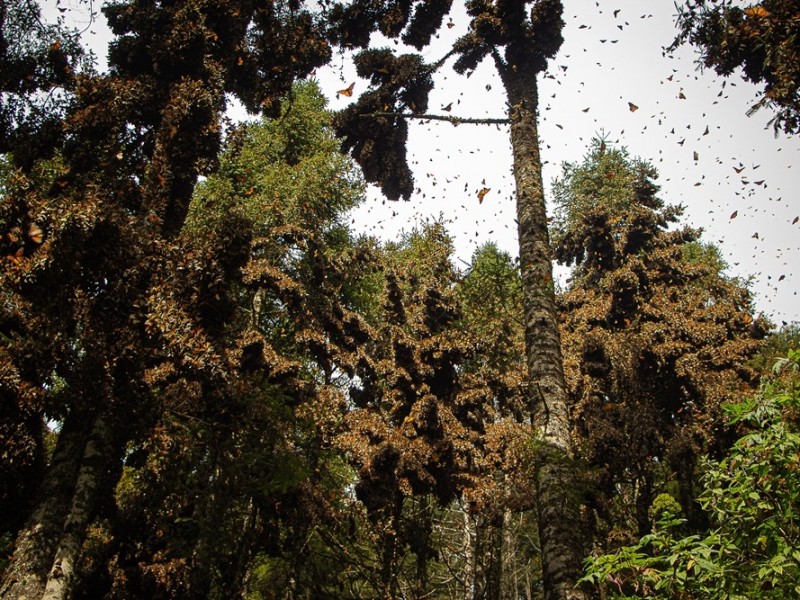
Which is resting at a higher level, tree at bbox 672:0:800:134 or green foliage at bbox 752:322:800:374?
green foliage at bbox 752:322:800:374

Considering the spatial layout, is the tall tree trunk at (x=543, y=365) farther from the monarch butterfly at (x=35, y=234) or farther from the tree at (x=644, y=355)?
the tree at (x=644, y=355)

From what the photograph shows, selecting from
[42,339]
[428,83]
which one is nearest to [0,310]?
[42,339]

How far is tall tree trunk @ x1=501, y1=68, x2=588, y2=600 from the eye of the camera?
4688 millimetres

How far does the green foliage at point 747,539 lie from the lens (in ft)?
12.0

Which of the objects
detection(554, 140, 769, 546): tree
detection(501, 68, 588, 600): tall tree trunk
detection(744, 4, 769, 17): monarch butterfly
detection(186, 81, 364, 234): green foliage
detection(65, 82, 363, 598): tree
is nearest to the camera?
detection(501, 68, 588, 600): tall tree trunk

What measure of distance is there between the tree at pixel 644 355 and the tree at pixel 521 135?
8.62 metres

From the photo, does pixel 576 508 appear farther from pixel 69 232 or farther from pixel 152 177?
pixel 152 177

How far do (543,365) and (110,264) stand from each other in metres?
6.27

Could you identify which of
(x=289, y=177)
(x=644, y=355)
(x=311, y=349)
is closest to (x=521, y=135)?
(x=311, y=349)

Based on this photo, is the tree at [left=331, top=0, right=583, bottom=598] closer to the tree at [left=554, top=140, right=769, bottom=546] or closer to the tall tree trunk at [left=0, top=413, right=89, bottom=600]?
the tall tree trunk at [left=0, top=413, right=89, bottom=600]

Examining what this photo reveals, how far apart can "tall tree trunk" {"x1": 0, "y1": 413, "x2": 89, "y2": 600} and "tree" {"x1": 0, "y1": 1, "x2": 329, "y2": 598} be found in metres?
0.02

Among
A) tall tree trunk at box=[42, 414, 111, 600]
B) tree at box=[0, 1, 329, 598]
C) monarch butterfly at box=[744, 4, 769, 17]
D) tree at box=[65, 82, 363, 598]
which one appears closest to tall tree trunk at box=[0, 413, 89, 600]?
tree at box=[0, 1, 329, 598]

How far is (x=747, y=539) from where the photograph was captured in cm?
402

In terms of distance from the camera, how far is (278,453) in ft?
34.8
